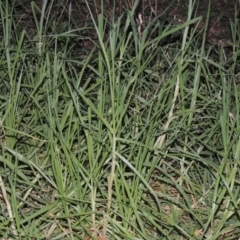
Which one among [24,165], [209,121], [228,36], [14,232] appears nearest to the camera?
[14,232]

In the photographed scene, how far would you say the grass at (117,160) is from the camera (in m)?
2.32

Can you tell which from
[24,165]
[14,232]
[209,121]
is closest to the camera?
[14,232]

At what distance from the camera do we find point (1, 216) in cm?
234

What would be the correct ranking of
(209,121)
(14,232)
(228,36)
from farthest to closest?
(228,36)
(209,121)
(14,232)

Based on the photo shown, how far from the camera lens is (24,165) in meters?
2.54

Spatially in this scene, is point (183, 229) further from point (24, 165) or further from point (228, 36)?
point (228, 36)

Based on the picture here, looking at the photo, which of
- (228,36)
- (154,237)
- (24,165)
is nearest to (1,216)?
(24,165)

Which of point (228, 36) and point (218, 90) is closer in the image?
point (218, 90)

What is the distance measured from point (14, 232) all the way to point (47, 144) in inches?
15.7

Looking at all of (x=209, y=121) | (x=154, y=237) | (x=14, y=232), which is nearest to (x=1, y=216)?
(x=14, y=232)

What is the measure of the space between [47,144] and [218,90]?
773mm

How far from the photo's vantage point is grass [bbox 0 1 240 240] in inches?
91.5

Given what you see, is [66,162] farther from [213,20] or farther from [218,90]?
[213,20]

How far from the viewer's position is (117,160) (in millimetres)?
2393
